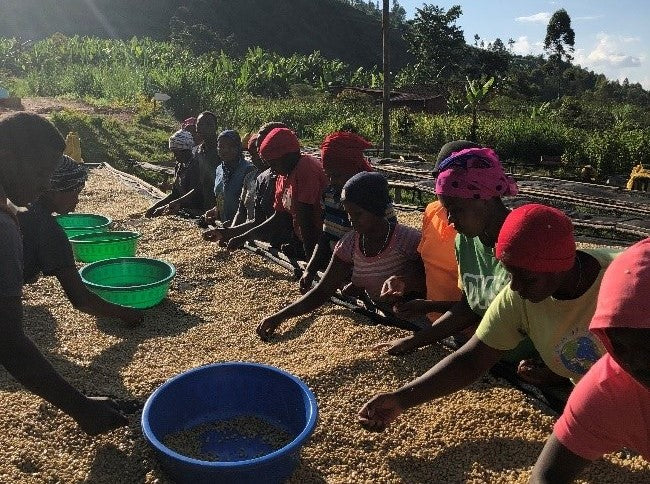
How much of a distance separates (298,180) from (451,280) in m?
1.27

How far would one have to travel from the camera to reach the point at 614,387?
1264 mm

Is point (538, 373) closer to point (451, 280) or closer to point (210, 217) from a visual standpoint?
point (451, 280)

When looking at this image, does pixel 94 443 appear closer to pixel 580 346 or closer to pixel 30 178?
pixel 30 178

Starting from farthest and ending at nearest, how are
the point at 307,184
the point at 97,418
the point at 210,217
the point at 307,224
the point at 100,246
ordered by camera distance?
the point at 210,217
the point at 100,246
the point at 307,224
the point at 307,184
the point at 97,418

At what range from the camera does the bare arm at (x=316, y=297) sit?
2859mm

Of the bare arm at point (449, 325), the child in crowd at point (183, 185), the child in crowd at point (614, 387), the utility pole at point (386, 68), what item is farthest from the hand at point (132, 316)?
the utility pole at point (386, 68)

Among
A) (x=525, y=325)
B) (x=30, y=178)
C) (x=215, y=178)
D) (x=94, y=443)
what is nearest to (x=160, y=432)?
(x=94, y=443)

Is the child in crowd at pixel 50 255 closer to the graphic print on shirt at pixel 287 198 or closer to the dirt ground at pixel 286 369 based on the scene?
the dirt ground at pixel 286 369

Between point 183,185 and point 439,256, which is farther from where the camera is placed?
point 183,185

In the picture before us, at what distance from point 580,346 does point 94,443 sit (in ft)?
5.72

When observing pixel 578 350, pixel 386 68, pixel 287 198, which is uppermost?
Result: pixel 386 68

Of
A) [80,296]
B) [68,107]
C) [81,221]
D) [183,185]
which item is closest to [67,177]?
[80,296]

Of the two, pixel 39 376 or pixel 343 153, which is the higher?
pixel 343 153

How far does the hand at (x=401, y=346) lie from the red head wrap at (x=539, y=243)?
1.05 metres
